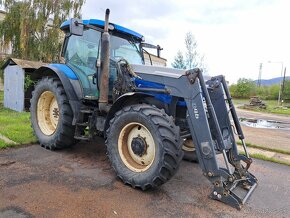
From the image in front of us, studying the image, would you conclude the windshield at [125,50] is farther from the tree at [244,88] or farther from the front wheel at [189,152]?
the tree at [244,88]

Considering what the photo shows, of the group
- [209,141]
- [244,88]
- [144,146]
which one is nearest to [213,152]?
[209,141]

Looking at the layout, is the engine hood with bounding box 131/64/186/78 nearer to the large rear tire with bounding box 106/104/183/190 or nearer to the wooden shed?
the large rear tire with bounding box 106/104/183/190

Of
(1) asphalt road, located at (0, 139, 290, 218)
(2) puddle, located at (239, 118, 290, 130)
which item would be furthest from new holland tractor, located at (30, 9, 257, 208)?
(2) puddle, located at (239, 118, 290, 130)

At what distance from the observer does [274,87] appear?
1841 inches

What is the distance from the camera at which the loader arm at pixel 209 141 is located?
3.24m

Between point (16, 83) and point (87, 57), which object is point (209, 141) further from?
point (16, 83)

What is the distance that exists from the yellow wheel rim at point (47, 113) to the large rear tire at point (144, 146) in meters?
2.02

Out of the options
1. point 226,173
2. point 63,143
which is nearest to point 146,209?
point 226,173

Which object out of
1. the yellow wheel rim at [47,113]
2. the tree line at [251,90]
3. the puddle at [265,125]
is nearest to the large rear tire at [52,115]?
the yellow wheel rim at [47,113]

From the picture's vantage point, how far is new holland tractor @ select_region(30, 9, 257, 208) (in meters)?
3.35

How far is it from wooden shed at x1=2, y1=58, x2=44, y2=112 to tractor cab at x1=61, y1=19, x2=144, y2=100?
4848 mm

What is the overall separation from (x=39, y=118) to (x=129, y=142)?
2.51m

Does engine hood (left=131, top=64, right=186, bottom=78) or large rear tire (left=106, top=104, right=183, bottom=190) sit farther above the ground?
engine hood (left=131, top=64, right=186, bottom=78)

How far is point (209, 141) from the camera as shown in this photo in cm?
326
